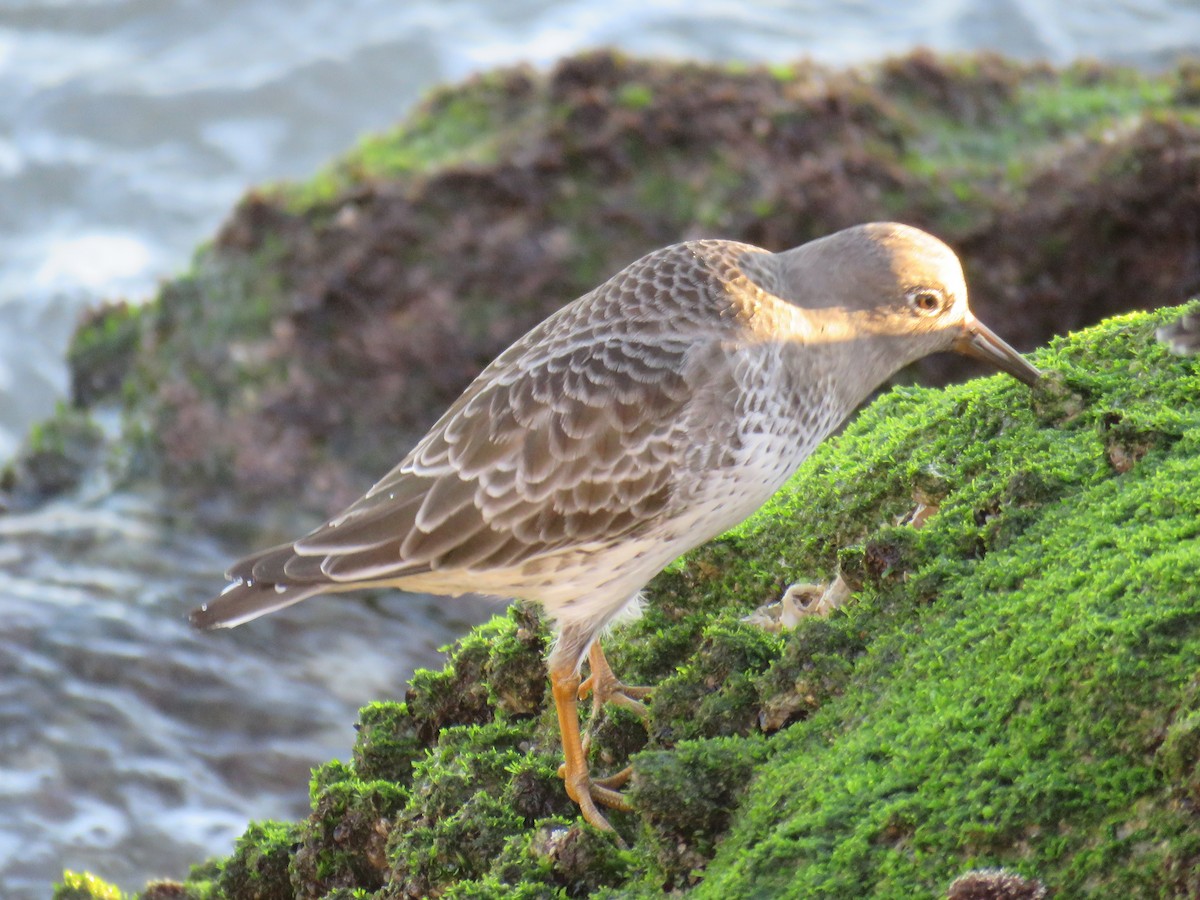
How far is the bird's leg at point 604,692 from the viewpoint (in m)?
4.85

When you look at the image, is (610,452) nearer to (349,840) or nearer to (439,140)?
(349,840)

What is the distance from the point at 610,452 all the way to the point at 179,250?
10.8 m

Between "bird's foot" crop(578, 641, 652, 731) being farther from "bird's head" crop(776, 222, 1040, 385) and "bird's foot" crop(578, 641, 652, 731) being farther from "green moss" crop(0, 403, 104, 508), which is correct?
"green moss" crop(0, 403, 104, 508)

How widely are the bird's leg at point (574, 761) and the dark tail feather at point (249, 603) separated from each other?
3.14 ft

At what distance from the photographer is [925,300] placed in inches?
210

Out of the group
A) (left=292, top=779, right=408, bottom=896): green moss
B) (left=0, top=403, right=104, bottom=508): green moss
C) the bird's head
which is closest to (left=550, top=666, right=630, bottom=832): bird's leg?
(left=292, top=779, right=408, bottom=896): green moss

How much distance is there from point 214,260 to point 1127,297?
20.6 feet

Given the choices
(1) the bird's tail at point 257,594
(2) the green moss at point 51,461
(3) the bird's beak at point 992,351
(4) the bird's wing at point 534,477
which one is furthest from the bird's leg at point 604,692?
(2) the green moss at point 51,461

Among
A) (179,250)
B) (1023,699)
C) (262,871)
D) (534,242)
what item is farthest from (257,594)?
(179,250)

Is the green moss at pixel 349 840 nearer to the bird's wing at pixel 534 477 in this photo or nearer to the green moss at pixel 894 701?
the green moss at pixel 894 701

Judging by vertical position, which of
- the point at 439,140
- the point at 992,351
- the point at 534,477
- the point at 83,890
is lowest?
the point at 83,890

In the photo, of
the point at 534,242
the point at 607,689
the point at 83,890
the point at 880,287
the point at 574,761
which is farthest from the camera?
the point at 534,242

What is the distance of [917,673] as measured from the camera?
153 inches

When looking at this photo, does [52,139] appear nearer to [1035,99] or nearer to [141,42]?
[141,42]
